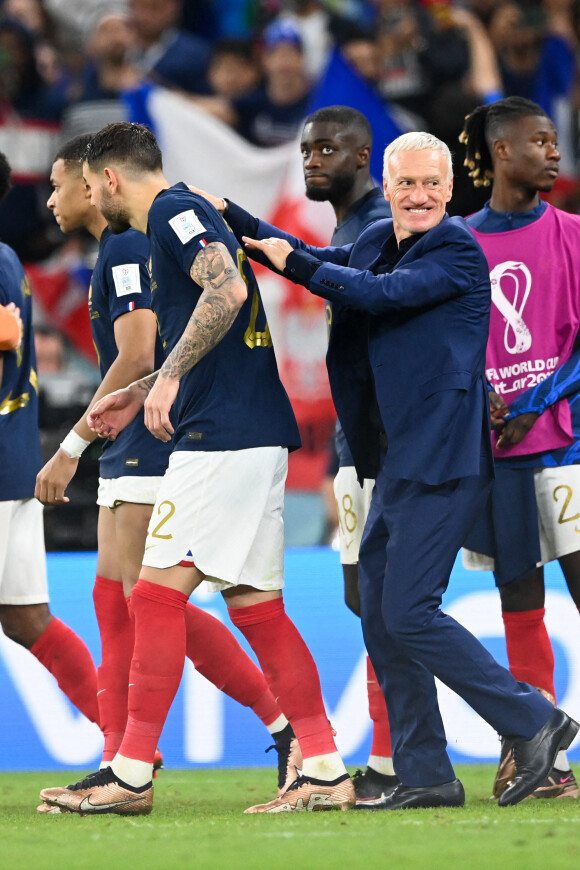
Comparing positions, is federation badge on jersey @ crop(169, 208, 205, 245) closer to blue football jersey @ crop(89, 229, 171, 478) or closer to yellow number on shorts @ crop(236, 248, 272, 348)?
yellow number on shorts @ crop(236, 248, 272, 348)

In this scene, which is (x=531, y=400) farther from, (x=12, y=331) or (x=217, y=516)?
(x=12, y=331)

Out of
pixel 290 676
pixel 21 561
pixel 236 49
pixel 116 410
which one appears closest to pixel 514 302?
pixel 116 410

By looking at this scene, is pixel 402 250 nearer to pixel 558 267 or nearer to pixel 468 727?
pixel 558 267

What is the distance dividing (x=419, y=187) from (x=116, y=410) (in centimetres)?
117

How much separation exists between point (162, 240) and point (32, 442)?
3.92ft

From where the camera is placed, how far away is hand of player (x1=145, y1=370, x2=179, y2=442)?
12.4 feet

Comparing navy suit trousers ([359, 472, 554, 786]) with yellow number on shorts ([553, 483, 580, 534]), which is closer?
navy suit trousers ([359, 472, 554, 786])

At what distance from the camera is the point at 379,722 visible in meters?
4.50

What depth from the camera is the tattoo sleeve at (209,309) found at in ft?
12.4

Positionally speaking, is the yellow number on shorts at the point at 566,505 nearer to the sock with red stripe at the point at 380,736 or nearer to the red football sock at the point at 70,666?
the sock with red stripe at the point at 380,736

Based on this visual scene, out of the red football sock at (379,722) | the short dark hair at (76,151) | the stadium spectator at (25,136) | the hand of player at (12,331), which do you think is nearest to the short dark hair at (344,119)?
the short dark hair at (76,151)

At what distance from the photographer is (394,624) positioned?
3.84 metres

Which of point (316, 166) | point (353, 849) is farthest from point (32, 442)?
point (353, 849)

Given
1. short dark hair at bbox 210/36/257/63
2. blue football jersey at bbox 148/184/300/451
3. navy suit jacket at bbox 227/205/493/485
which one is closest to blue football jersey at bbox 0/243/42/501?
blue football jersey at bbox 148/184/300/451
